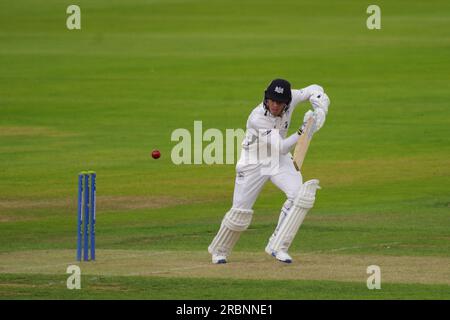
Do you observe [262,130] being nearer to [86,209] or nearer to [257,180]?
[257,180]

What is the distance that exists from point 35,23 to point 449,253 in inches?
1554

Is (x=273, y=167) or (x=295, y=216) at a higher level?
(x=273, y=167)

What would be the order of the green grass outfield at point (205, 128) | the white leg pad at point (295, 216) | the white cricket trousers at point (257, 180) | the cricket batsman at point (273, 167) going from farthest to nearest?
the white cricket trousers at point (257, 180), the cricket batsman at point (273, 167), the white leg pad at point (295, 216), the green grass outfield at point (205, 128)

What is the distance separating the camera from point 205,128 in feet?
105

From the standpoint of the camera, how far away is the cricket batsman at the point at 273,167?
14688 mm

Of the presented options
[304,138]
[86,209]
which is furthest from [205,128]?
[304,138]

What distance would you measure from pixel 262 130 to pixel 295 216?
1.02 m

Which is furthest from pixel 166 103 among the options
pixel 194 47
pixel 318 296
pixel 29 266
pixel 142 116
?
pixel 318 296

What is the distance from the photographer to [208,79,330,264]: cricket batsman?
14688mm

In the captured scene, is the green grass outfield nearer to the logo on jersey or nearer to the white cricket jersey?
the white cricket jersey

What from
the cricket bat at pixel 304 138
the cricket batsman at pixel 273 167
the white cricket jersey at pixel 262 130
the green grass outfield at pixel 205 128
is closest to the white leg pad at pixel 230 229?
the cricket batsman at pixel 273 167

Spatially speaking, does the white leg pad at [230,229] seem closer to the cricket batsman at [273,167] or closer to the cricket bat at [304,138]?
the cricket batsman at [273,167]

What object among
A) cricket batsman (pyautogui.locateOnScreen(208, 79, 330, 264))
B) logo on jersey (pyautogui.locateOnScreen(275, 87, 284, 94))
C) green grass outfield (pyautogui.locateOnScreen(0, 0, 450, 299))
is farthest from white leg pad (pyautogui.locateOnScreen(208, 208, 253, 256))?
logo on jersey (pyautogui.locateOnScreen(275, 87, 284, 94))

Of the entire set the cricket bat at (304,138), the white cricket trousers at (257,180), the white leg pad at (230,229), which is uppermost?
the cricket bat at (304,138)
